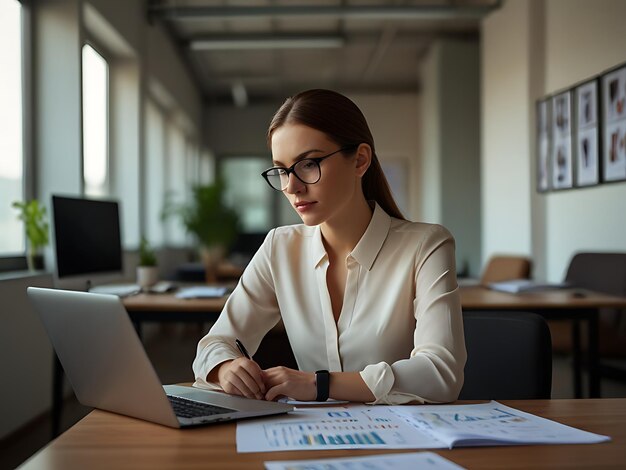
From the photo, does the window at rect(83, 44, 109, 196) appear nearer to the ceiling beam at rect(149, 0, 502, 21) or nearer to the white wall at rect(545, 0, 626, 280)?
the ceiling beam at rect(149, 0, 502, 21)

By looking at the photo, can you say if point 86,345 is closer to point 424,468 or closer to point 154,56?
point 424,468

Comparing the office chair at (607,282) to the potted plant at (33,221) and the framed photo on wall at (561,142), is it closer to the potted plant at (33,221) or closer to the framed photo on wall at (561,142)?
the framed photo on wall at (561,142)

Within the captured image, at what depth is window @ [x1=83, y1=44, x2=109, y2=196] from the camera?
17.7 ft

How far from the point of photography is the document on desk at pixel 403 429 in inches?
38.3

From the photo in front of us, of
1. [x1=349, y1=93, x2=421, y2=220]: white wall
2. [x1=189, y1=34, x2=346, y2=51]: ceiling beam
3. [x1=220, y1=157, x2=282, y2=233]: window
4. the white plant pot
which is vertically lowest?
the white plant pot

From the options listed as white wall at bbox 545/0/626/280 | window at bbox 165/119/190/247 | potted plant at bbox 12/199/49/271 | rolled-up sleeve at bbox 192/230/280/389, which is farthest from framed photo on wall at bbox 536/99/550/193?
window at bbox 165/119/190/247

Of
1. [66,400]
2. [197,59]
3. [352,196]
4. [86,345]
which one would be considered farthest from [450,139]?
[86,345]

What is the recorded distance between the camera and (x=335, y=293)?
1659 millimetres

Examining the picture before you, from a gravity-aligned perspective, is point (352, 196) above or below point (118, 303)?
above

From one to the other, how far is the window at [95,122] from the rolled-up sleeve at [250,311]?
3885mm

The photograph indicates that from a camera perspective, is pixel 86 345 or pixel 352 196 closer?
pixel 86 345

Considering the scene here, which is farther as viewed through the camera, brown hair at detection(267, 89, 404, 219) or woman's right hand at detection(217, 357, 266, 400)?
brown hair at detection(267, 89, 404, 219)

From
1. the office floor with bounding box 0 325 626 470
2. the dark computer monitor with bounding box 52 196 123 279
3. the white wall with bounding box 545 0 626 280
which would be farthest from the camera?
the white wall with bounding box 545 0 626 280

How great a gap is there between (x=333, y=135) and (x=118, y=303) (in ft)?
2.32
